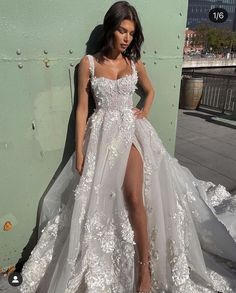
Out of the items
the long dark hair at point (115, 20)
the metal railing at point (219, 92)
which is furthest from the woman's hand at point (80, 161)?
the metal railing at point (219, 92)

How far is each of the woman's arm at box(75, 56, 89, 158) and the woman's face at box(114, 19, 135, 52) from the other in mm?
284

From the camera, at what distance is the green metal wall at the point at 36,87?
230 cm

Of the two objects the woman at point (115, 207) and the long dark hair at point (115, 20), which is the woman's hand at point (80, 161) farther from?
the long dark hair at point (115, 20)

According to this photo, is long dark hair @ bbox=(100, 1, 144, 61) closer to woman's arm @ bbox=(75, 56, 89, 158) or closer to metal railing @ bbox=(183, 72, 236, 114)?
woman's arm @ bbox=(75, 56, 89, 158)

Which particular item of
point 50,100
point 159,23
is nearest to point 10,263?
point 50,100

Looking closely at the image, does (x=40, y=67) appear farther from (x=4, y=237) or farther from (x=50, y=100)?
(x=4, y=237)

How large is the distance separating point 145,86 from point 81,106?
676mm

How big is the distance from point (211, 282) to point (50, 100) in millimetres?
2015

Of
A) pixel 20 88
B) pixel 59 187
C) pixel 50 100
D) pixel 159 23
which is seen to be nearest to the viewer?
pixel 20 88

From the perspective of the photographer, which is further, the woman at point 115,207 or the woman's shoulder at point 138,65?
the woman's shoulder at point 138,65

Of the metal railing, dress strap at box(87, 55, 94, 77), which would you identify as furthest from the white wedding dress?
the metal railing

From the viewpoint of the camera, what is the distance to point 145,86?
2.88 meters

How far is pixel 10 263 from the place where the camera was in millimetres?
2773

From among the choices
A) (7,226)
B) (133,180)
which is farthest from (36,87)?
(7,226)
